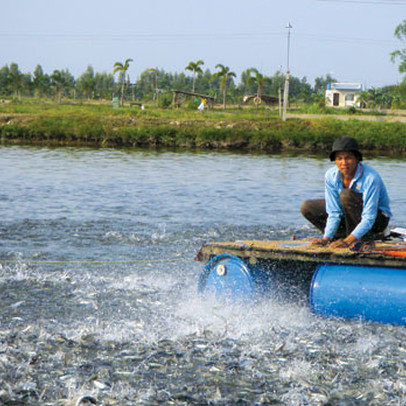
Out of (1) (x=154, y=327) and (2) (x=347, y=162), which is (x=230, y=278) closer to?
(1) (x=154, y=327)

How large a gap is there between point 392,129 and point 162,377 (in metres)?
36.9

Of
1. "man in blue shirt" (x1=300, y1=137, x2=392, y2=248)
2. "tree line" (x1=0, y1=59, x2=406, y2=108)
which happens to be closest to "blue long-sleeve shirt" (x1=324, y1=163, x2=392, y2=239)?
"man in blue shirt" (x1=300, y1=137, x2=392, y2=248)

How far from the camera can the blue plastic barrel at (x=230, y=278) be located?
27.0ft

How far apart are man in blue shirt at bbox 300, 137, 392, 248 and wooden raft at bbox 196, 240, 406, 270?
24cm

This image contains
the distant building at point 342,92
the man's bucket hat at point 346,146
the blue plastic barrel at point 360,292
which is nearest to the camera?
the blue plastic barrel at point 360,292

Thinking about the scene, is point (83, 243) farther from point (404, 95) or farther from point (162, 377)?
point (404, 95)

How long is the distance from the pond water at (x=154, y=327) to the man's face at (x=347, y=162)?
172 centimetres

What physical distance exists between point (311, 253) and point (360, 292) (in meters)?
0.70

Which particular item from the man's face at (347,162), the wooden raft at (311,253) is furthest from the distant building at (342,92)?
the wooden raft at (311,253)

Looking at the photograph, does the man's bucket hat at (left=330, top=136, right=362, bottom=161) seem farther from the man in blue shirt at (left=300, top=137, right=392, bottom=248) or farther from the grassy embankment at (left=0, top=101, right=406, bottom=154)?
the grassy embankment at (left=0, top=101, right=406, bottom=154)

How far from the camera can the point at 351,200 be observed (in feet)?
27.1

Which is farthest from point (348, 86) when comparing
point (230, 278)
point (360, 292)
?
point (360, 292)

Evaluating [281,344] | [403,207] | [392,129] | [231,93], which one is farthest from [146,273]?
[231,93]

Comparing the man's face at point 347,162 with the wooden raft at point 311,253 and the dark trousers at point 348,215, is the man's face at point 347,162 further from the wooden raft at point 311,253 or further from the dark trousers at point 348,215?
the wooden raft at point 311,253
